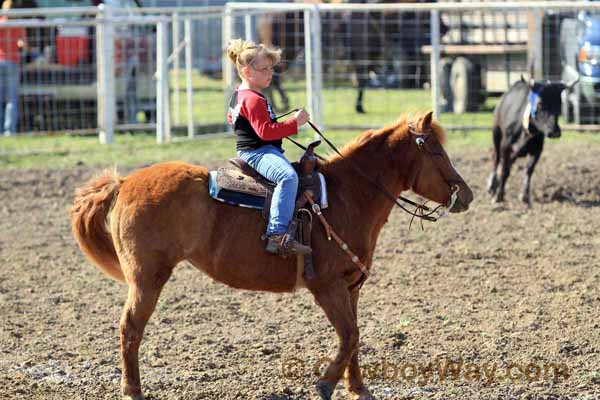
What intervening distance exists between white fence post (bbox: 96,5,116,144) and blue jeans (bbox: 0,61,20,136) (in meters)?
1.36

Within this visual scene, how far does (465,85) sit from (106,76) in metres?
6.17

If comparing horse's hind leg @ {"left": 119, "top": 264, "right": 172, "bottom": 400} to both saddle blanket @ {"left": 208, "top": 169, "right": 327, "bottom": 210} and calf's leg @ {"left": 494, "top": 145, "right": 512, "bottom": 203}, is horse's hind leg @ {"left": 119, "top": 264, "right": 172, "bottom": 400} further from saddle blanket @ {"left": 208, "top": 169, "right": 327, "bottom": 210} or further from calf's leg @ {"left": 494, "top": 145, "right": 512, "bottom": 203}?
calf's leg @ {"left": 494, "top": 145, "right": 512, "bottom": 203}

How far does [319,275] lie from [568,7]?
379 inches

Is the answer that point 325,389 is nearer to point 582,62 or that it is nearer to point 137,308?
point 137,308

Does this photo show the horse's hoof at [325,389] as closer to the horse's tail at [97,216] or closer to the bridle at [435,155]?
the bridle at [435,155]

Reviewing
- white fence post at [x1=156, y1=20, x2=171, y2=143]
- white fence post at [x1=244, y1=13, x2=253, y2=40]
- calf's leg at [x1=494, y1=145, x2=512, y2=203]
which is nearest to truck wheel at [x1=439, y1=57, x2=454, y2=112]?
white fence post at [x1=244, y1=13, x2=253, y2=40]

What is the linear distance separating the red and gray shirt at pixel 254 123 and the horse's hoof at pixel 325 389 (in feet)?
4.25

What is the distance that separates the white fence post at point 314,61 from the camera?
15055 millimetres

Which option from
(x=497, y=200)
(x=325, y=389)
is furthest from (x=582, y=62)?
(x=325, y=389)

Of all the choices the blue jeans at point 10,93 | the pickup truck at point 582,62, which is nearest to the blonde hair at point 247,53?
the pickup truck at point 582,62

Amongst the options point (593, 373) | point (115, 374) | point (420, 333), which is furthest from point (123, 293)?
point (593, 373)

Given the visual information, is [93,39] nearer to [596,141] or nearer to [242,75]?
[596,141]

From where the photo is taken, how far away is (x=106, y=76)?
14.5 m

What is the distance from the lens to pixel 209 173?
5.69 metres
